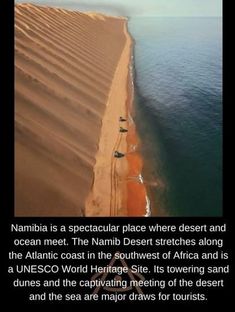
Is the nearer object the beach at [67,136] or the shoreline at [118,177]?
the beach at [67,136]

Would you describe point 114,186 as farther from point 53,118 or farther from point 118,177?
point 53,118

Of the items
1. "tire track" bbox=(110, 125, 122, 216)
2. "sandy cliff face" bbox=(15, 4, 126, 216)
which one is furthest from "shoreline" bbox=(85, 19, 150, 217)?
"sandy cliff face" bbox=(15, 4, 126, 216)

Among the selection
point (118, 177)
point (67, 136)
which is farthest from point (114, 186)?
point (67, 136)

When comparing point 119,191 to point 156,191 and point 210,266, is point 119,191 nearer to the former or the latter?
point 156,191

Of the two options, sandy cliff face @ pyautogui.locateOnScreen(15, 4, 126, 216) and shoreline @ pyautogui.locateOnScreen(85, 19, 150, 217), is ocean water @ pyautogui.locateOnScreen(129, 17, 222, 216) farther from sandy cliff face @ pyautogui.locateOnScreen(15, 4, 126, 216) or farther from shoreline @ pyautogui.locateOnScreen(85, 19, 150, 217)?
sandy cliff face @ pyautogui.locateOnScreen(15, 4, 126, 216)

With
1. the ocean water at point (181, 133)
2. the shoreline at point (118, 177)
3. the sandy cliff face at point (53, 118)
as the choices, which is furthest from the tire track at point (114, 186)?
the ocean water at point (181, 133)

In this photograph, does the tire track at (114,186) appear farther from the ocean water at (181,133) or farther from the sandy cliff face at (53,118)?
the ocean water at (181,133)
